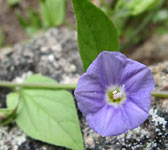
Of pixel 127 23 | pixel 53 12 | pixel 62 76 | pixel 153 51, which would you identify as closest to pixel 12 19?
pixel 53 12

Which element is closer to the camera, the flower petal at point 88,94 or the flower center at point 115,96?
the flower petal at point 88,94

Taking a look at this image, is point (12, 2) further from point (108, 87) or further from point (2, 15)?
point (108, 87)

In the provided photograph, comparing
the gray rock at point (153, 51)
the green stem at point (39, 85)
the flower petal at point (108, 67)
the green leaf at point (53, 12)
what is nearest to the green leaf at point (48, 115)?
the green stem at point (39, 85)

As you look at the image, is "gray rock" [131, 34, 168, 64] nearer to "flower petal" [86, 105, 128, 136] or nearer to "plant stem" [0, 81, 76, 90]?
"plant stem" [0, 81, 76, 90]

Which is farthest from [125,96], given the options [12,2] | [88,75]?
[12,2]

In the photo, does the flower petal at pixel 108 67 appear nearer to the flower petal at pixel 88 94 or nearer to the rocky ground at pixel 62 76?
the flower petal at pixel 88 94

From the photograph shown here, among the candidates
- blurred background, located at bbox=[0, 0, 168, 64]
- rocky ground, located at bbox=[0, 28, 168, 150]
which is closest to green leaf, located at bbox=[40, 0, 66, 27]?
blurred background, located at bbox=[0, 0, 168, 64]
